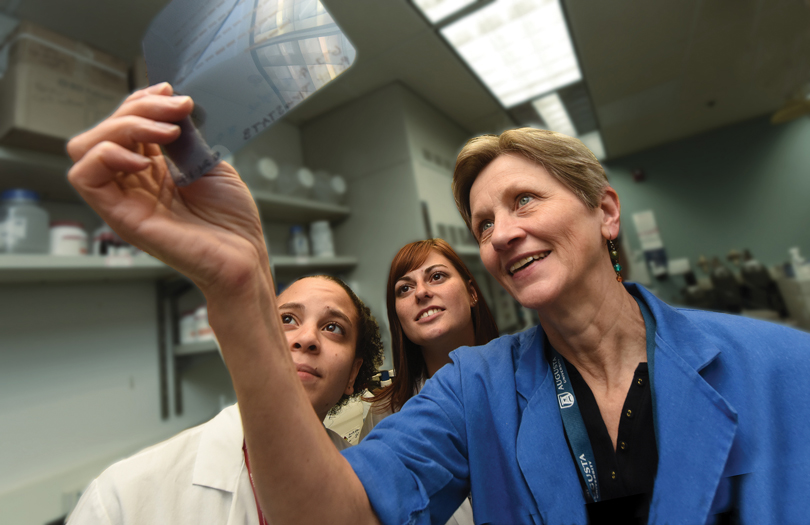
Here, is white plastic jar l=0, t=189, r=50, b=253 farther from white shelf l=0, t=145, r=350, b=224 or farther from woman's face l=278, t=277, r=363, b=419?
woman's face l=278, t=277, r=363, b=419

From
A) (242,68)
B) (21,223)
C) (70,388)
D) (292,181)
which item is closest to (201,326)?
(70,388)

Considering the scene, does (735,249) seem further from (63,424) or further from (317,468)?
(63,424)

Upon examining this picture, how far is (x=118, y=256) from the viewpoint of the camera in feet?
4.81

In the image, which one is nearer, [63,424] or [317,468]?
[317,468]

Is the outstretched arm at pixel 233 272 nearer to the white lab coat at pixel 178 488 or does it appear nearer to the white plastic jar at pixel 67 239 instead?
the white lab coat at pixel 178 488

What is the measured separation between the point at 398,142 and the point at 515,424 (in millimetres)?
Result: 2239

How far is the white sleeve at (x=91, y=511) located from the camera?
2.34 ft

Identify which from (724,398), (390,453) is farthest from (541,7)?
(390,453)

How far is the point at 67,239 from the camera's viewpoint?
4.45ft

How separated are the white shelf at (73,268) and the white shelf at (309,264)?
1.70 feet

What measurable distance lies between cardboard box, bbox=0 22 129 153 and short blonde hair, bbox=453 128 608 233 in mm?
1397

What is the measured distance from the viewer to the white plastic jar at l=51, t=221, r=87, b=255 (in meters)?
1.34

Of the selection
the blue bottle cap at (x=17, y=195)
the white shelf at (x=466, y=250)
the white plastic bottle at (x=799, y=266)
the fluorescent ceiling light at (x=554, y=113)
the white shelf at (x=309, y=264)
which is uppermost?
the fluorescent ceiling light at (x=554, y=113)

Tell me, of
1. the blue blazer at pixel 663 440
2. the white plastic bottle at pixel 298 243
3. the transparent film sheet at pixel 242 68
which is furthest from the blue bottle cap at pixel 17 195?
the blue blazer at pixel 663 440
